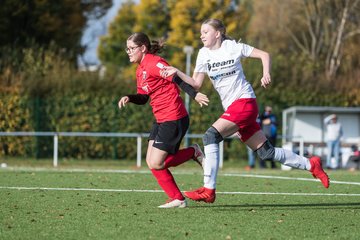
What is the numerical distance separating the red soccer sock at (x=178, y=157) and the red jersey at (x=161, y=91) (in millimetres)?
451

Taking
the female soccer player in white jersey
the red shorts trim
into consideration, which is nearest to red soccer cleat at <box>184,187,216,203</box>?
the female soccer player in white jersey

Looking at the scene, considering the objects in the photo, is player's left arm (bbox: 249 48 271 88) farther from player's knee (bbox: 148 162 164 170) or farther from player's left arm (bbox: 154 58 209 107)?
player's knee (bbox: 148 162 164 170)

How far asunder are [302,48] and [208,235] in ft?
144

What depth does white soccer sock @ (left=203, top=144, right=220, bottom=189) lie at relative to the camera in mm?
10047

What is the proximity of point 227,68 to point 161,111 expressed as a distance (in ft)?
3.06

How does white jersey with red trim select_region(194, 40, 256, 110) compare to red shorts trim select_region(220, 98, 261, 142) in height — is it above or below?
above

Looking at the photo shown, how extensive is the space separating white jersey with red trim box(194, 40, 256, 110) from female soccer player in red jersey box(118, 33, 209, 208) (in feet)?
1.47

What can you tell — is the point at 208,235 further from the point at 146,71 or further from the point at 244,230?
the point at 146,71

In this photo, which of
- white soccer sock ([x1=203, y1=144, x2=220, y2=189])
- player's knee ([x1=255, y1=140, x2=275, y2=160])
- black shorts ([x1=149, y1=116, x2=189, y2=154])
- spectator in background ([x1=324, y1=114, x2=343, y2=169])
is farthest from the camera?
spectator in background ([x1=324, y1=114, x2=343, y2=169])

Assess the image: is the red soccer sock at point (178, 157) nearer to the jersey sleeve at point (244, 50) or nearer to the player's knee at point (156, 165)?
the player's knee at point (156, 165)

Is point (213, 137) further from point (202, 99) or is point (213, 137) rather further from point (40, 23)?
point (40, 23)

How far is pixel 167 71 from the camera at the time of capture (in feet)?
33.3

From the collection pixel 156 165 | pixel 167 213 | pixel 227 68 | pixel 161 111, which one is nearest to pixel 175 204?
pixel 156 165

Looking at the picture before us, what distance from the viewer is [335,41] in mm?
49281
